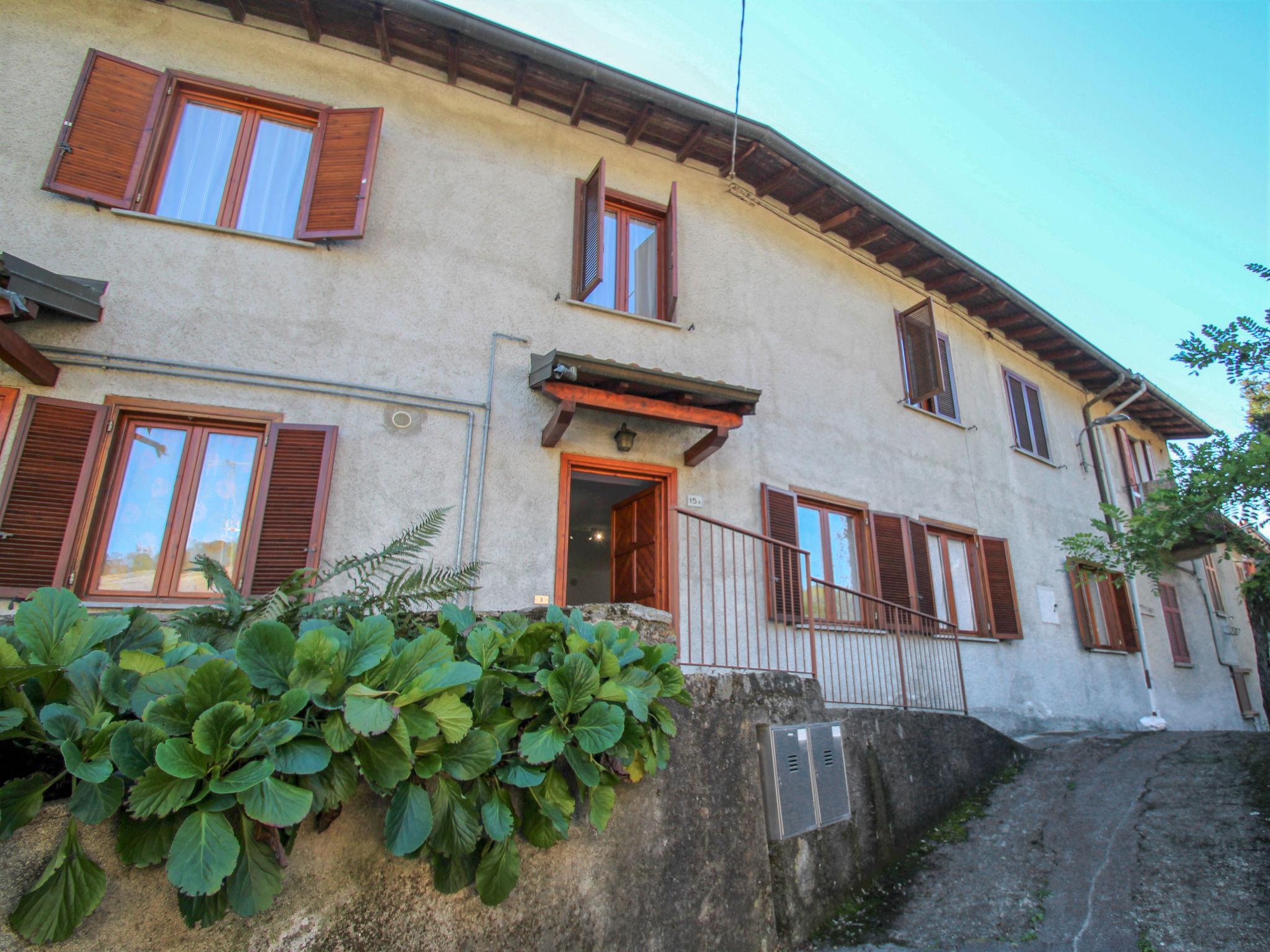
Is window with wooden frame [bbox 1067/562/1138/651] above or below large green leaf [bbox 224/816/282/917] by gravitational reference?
above

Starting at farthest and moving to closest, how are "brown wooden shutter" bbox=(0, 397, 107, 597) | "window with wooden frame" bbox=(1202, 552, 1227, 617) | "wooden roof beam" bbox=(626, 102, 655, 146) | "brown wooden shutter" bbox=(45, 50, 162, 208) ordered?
1. "window with wooden frame" bbox=(1202, 552, 1227, 617)
2. "wooden roof beam" bbox=(626, 102, 655, 146)
3. "brown wooden shutter" bbox=(45, 50, 162, 208)
4. "brown wooden shutter" bbox=(0, 397, 107, 597)

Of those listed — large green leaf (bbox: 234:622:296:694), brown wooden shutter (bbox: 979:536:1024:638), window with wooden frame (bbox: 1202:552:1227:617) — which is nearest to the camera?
large green leaf (bbox: 234:622:296:694)

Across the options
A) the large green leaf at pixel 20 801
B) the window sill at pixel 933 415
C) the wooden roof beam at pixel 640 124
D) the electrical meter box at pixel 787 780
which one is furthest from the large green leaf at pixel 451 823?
the window sill at pixel 933 415

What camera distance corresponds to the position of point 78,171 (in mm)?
5262

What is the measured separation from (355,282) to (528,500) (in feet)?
6.96

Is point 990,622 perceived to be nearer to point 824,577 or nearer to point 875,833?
point 824,577

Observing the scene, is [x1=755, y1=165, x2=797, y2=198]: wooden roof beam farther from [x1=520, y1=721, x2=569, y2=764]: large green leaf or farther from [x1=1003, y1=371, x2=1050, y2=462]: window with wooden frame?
[x1=520, y1=721, x2=569, y2=764]: large green leaf

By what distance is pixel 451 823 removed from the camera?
2021mm

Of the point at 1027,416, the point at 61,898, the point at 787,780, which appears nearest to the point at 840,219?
the point at 1027,416

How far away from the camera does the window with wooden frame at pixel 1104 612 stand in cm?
1007

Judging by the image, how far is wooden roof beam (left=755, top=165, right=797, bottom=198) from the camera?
26.4ft

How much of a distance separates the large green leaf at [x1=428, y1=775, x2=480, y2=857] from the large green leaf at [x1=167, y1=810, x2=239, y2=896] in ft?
1.73

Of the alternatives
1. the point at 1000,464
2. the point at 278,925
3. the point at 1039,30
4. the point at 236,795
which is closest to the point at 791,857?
the point at 278,925

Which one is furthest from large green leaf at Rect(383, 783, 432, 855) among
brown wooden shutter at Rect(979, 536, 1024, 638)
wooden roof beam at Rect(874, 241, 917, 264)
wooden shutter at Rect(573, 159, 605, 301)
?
wooden roof beam at Rect(874, 241, 917, 264)
